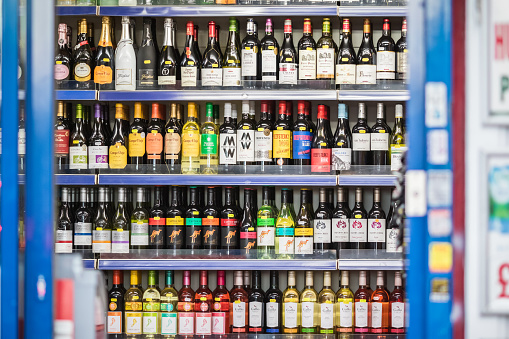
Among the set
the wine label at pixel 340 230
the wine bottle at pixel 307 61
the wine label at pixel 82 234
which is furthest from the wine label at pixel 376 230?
the wine label at pixel 82 234

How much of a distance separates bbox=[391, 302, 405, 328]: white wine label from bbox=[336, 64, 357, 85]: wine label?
1.16 m

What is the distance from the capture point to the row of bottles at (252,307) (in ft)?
10.5

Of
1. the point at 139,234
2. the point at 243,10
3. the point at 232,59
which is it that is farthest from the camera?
the point at 232,59

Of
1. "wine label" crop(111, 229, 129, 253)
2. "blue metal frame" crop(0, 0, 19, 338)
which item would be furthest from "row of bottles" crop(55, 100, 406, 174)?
"blue metal frame" crop(0, 0, 19, 338)

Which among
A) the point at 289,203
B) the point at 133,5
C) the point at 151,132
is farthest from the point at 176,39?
the point at 289,203

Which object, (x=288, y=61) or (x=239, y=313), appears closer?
(x=239, y=313)

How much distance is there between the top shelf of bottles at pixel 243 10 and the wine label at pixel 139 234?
3.54ft

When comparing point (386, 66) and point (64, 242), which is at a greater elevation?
point (386, 66)

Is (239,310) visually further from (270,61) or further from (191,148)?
(270,61)

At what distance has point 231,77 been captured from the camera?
10.6 ft

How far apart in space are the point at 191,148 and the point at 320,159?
0.67 meters

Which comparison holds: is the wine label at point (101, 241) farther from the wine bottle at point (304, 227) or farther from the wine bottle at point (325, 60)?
the wine bottle at point (325, 60)

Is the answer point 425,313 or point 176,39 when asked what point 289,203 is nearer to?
point 176,39

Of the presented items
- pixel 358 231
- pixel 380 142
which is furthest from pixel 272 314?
pixel 380 142
